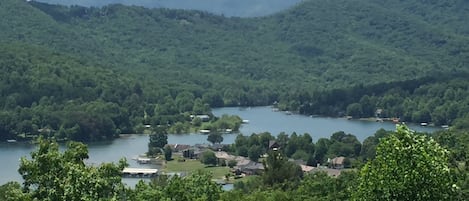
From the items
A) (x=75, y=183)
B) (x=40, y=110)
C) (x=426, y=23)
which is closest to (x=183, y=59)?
(x=426, y=23)

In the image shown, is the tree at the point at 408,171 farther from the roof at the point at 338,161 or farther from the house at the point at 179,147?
the house at the point at 179,147

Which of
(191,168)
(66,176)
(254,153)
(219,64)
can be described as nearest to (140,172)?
(191,168)

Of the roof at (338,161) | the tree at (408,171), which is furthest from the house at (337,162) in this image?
the tree at (408,171)

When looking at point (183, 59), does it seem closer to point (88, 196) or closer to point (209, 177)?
point (209, 177)

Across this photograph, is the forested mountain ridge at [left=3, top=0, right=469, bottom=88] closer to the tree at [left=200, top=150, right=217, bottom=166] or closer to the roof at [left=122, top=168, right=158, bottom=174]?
the tree at [left=200, top=150, right=217, bottom=166]

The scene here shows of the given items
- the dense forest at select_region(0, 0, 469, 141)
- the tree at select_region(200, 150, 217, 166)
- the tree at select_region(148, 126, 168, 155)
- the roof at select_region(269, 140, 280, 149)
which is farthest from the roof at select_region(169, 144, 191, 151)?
the dense forest at select_region(0, 0, 469, 141)

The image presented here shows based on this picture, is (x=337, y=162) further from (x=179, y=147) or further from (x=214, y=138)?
(x=214, y=138)
